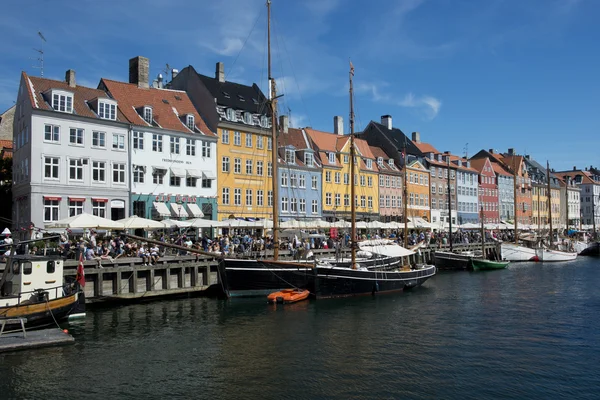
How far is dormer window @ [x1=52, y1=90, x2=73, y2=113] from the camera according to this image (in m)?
42.3

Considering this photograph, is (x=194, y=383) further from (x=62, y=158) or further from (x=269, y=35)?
(x=62, y=158)

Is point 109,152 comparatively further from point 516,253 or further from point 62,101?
point 516,253

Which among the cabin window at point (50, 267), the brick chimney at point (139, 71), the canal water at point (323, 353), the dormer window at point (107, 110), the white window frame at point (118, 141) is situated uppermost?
the brick chimney at point (139, 71)

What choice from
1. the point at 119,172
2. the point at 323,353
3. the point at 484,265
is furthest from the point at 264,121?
the point at 323,353

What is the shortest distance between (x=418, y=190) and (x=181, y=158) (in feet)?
138

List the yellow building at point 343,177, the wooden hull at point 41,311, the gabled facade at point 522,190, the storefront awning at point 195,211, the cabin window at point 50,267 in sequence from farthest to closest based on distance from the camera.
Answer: the gabled facade at point 522,190, the yellow building at point 343,177, the storefront awning at point 195,211, the cabin window at point 50,267, the wooden hull at point 41,311

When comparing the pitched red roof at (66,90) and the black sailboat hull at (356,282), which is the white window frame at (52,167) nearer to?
the pitched red roof at (66,90)

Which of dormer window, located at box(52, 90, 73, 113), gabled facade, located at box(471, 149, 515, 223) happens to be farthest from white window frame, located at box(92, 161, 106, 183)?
gabled facade, located at box(471, 149, 515, 223)

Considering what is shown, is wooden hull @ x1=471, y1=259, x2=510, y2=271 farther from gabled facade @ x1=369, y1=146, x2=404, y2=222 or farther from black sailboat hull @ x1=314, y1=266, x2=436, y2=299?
black sailboat hull @ x1=314, y1=266, x2=436, y2=299

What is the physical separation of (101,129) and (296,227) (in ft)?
57.1

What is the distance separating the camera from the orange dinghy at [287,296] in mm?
31422

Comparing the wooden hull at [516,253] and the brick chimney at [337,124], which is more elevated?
the brick chimney at [337,124]

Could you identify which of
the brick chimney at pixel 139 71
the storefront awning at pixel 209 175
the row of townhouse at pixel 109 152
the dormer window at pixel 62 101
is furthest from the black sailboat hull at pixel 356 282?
the brick chimney at pixel 139 71

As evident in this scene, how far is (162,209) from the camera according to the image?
47094 millimetres
